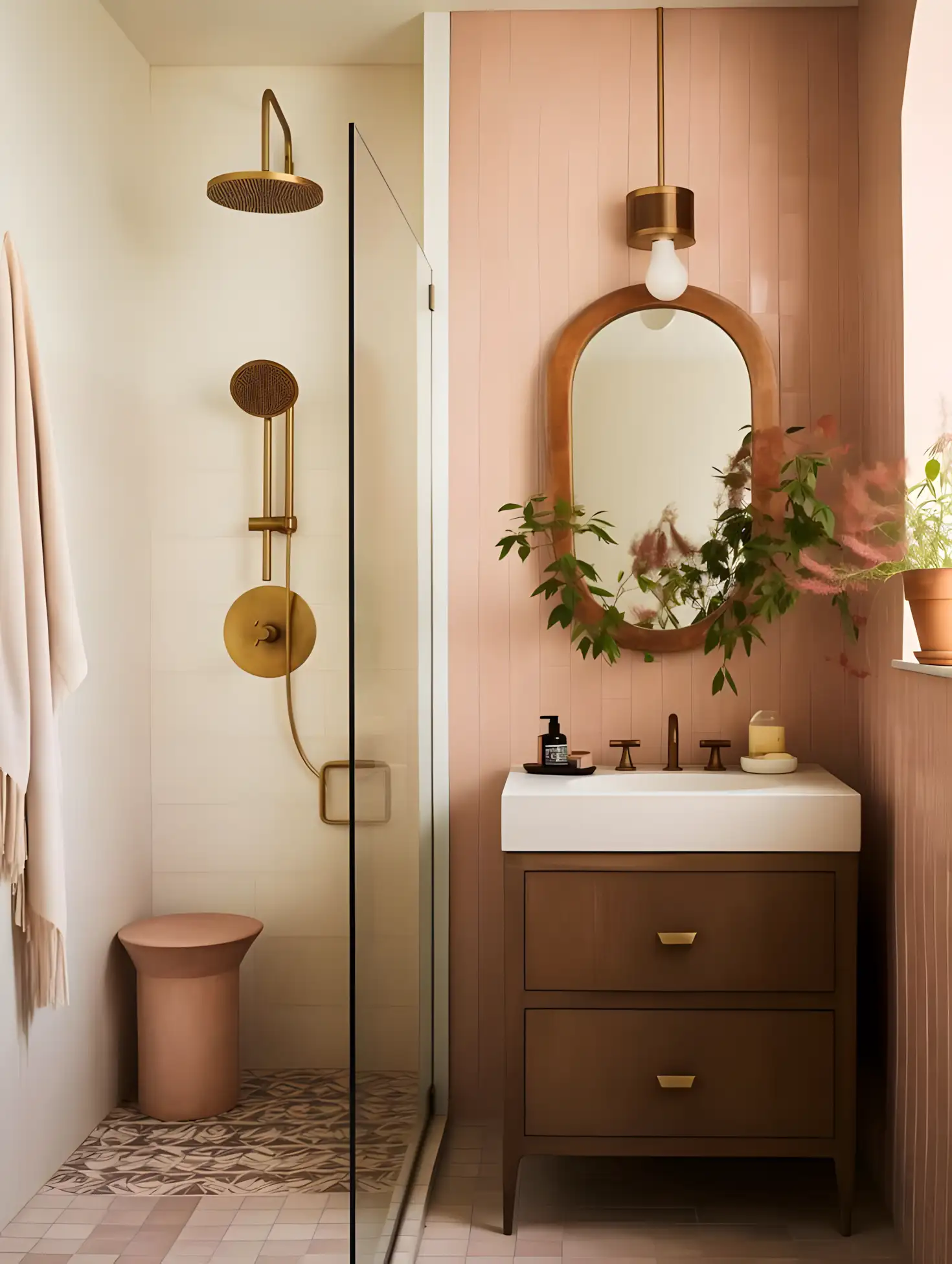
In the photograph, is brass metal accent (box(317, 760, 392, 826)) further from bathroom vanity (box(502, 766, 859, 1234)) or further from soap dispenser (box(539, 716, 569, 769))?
soap dispenser (box(539, 716, 569, 769))

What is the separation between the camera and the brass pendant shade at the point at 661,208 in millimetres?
2561

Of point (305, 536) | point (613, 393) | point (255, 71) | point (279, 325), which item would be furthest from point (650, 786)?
point (255, 71)

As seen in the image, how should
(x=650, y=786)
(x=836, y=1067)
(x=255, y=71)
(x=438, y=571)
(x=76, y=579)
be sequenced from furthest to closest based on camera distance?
(x=255, y=71) < (x=438, y=571) < (x=76, y=579) < (x=650, y=786) < (x=836, y=1067)

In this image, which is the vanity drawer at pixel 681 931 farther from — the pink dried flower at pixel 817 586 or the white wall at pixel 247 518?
the white wall at pixel 247 518

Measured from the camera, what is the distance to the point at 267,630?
2943mm

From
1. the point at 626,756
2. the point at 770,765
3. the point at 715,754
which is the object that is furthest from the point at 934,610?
the point at 626,756

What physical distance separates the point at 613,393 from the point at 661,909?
1175 millimetres

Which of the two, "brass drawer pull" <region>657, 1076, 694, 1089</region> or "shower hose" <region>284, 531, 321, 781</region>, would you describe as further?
"shower hose" <region>284, 531, 321, 781</region>

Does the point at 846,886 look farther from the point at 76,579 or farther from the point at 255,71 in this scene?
the point at 255,71

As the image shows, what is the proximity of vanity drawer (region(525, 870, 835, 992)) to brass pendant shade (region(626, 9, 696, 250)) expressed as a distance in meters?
1.42

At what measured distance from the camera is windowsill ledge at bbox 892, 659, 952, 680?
1897 millimetres

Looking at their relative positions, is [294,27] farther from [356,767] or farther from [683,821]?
[683,821]

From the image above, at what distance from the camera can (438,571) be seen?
2713 millimetres

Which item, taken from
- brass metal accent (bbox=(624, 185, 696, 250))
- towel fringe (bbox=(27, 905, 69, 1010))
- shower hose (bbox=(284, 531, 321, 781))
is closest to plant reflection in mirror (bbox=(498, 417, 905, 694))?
brass metal accent (bbox=(624, 185, 696, 250))
